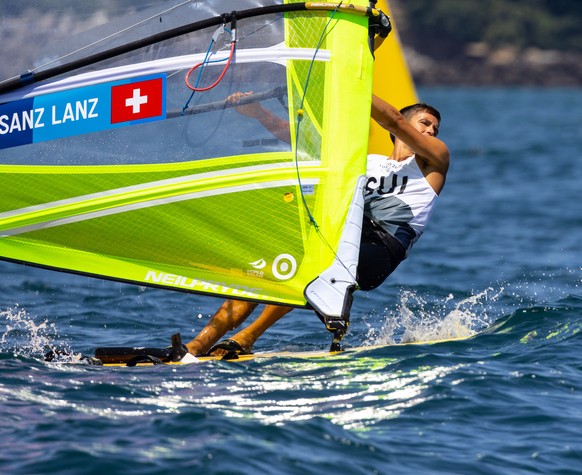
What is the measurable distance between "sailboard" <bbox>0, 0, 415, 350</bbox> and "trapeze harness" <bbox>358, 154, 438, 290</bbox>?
0.48 meters

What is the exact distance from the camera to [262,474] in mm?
4359

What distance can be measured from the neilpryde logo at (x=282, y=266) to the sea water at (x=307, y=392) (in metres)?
0.47

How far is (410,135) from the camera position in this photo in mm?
5914

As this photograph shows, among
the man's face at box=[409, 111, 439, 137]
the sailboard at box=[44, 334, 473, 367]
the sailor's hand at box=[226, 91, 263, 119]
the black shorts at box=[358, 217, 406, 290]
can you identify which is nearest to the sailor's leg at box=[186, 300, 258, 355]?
the sailboard at box=[44, 334, 473, 367]

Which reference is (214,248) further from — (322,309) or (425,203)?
(425,203)

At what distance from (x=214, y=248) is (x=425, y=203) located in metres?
1.27

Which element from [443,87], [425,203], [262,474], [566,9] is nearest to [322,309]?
[425,203]

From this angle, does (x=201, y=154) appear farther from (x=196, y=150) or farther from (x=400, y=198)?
(x=400, y=198)

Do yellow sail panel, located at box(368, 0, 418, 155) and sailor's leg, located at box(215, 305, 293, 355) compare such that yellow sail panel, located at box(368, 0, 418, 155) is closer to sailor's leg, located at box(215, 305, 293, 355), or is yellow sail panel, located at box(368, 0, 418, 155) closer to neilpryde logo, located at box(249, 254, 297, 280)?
sailor's leg, located at box(215, 305, 293, 355)

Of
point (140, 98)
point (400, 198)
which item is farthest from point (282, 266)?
point (140, 98)

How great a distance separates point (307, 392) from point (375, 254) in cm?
107

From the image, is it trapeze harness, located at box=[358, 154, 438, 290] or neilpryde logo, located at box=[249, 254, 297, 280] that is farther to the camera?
trapeze harness, located at box=[358, 154, 438, 290]

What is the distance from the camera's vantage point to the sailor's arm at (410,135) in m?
5.83

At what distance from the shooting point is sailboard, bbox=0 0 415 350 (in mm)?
5578
